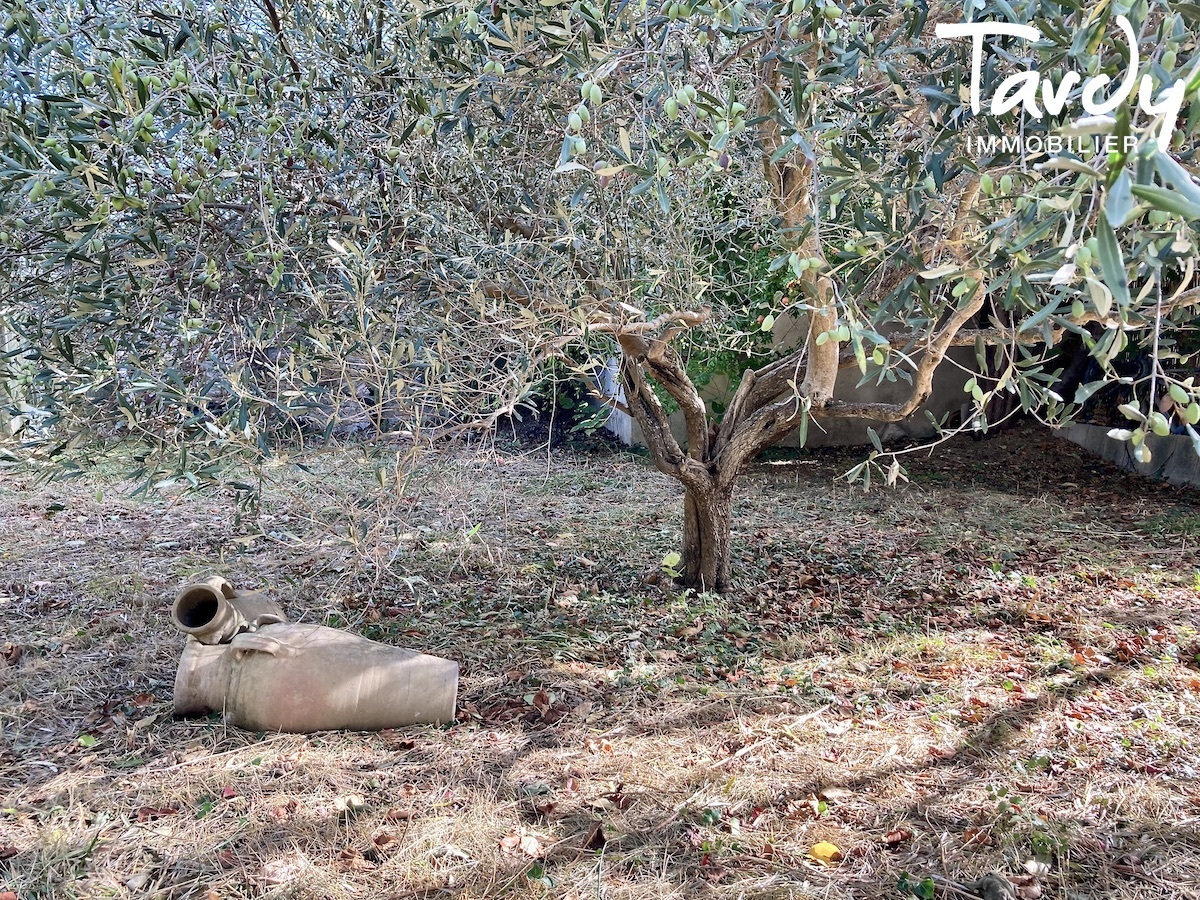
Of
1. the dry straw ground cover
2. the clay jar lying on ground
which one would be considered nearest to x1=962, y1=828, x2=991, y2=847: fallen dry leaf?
the dry straw ground cover

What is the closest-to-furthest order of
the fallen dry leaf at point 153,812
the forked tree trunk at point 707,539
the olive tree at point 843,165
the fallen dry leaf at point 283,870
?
the olive tree at point 843,165 → the fallen dry leaf at point 283,870 → the fallen dry leaf at point 153,812 → the forked tree trunk at point 707,539

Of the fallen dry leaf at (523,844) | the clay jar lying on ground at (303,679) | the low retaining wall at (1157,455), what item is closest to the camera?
the fallen dry leaf at (523,844)

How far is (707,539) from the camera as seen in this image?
15.7ft

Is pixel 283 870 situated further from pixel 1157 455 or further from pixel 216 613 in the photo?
pixel 1157 455

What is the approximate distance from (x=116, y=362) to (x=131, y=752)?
4.60 ft

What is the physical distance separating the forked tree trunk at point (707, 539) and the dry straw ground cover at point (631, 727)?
7.2 inches

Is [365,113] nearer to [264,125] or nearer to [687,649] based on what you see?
[264,125]

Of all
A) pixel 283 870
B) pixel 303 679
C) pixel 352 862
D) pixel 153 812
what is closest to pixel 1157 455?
pixel 303 679

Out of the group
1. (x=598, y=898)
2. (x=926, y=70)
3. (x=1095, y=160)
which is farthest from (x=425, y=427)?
(x=1095, y=160)

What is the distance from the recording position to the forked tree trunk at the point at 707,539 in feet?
15.6

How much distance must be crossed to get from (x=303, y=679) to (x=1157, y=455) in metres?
8.01

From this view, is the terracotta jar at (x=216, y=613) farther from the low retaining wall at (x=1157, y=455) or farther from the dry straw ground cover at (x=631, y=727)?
the low retaining wall at (x=1157, y=455)

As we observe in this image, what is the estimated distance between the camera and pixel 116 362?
2920 mm

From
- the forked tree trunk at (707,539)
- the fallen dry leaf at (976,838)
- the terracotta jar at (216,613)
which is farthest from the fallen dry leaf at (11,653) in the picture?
the fallen dry leaf at (976,838)
